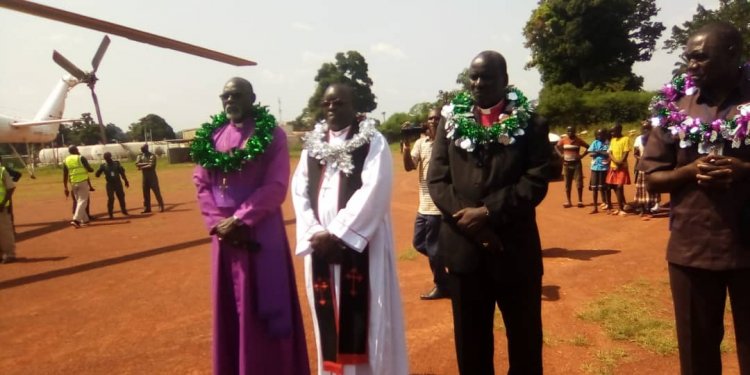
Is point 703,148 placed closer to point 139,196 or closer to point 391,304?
point 391,304

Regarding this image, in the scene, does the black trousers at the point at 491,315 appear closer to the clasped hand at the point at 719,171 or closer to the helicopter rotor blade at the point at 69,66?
the clasped hand at the point at 719,171

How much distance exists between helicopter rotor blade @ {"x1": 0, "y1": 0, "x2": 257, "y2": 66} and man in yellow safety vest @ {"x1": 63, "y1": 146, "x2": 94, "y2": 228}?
337 centimetres

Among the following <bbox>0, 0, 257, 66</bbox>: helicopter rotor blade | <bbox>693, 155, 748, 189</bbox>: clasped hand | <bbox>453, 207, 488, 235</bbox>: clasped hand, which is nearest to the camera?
<bbox>693, 155, 748, 189</bbox>: clasped hand

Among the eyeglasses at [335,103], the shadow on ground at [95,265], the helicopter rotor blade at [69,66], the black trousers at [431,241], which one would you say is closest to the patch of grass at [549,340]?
the black trousers at [431,241]

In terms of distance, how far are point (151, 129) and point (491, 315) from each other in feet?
302

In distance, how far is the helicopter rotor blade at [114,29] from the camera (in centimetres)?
931

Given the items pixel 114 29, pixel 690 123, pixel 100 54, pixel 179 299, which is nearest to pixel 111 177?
pixel 114 29

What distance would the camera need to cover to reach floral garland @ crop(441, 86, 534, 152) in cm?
282

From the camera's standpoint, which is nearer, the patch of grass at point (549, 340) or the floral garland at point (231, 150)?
the floral garland at point (231, 150)

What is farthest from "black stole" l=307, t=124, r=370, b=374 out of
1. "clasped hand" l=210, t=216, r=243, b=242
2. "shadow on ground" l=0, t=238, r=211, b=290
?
"shadow on ground" l=0, t=238, r=211, b=290

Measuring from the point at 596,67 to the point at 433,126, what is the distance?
39.0 m

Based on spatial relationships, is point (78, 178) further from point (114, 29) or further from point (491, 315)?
point (491, 315)

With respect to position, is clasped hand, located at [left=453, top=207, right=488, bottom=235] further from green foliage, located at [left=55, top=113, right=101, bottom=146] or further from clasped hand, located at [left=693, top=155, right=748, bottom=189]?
green foliage, located at [left=55, top=113, right=101, bottom=146]

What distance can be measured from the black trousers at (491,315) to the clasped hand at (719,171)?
93 centimetres
